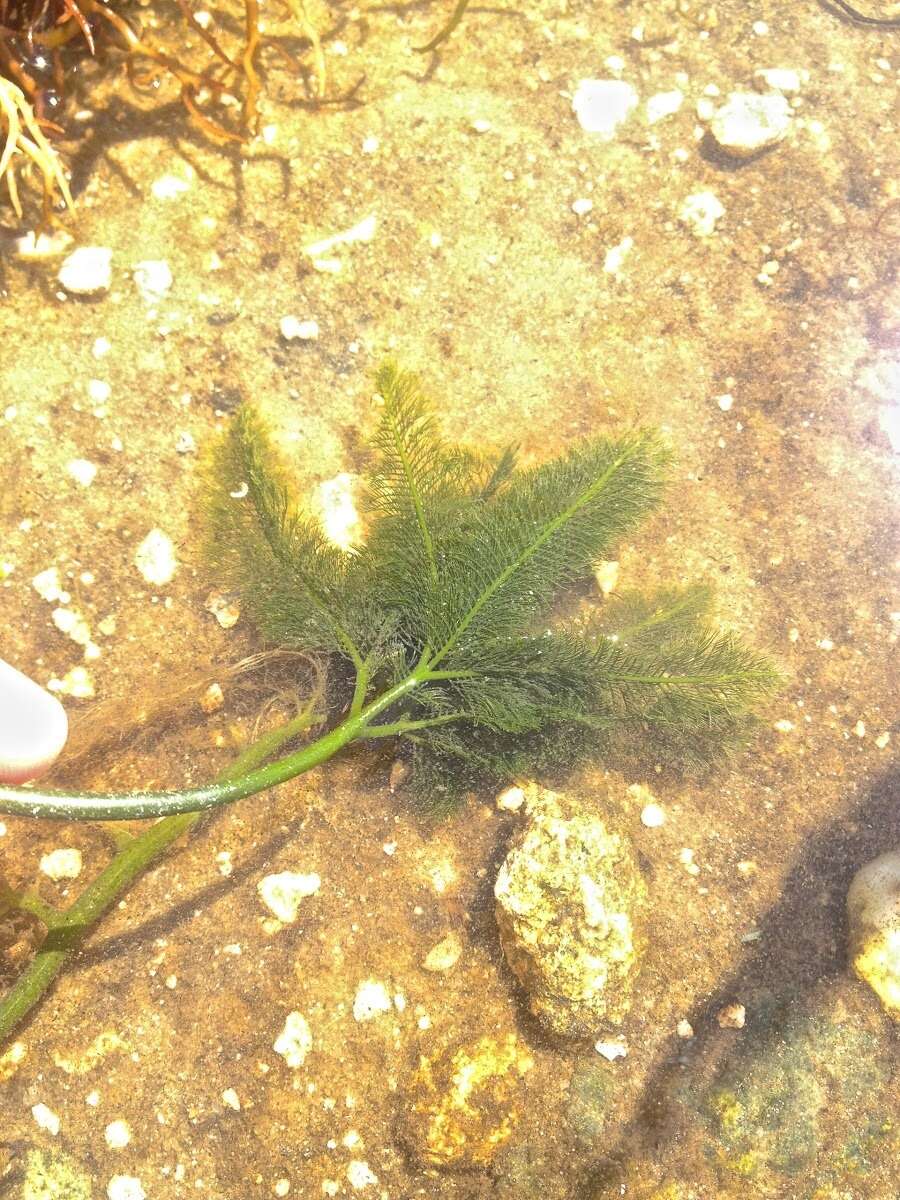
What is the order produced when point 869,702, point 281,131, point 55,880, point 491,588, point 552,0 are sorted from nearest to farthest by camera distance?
1. point 491,588
2. point 55,880
3. point 869,702
4. point 281,131
5. point 552,0

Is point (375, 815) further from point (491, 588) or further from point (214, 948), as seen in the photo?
point (491, 588)

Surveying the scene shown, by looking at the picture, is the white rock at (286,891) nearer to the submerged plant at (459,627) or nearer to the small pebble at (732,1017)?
the submerged plant at (459,627)

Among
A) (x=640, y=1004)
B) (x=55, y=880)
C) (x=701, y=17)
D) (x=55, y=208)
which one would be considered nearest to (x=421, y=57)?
(x=701, y=17)

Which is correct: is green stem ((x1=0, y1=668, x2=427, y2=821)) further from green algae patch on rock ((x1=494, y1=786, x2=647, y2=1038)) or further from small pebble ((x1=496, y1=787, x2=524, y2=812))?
green algae patch on rock ((x1=494, y1=786, x2=647, y2=1038))

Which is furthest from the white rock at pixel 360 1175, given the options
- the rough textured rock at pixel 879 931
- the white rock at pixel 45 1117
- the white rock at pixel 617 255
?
the white rock at pixel 617 255

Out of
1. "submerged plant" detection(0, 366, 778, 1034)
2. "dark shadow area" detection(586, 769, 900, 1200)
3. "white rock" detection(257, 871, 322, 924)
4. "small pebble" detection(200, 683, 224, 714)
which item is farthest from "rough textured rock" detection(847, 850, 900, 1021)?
"small pebble" detection(200, 683, 224, 714)

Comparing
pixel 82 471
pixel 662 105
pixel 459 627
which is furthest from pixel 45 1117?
pixel 662 105
